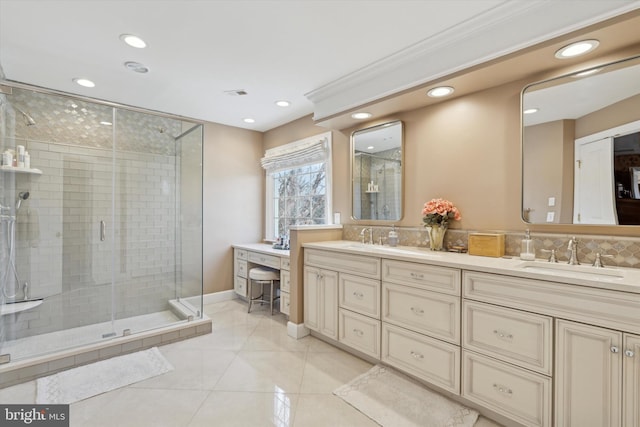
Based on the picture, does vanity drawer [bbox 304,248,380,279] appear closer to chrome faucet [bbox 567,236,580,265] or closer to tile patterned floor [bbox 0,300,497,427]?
tile patterned floor [bbox 0,300,497,427]

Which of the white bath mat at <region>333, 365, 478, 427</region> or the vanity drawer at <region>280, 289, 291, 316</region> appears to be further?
the vanity drawer at <region>280, 289, 291, 316</region>

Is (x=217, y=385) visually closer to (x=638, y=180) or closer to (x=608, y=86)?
(x=638, y=180)

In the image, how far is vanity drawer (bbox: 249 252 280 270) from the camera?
3.46 m

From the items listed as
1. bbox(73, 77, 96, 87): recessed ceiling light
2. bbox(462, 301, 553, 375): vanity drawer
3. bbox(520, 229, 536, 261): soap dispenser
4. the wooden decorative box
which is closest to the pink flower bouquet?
the wooden decorative box

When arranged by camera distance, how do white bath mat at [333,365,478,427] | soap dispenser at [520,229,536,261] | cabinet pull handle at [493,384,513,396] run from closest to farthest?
cabinet pull handle at [493,384,513,396], white bath mat at [333,365,478,427], soap dispenser at [520,229,536,261]

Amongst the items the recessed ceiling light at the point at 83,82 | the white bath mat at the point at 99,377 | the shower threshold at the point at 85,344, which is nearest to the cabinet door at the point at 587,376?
the white bath mat at the point at 99,377

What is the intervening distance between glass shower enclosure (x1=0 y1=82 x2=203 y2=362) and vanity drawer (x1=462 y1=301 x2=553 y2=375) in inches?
107

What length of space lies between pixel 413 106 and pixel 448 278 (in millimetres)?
1594

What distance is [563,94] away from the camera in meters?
1.93

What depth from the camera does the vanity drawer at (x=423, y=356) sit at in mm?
1888

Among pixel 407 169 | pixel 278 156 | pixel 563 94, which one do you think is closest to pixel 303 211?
pixel 278 156

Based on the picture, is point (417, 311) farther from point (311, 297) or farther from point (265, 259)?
point (265, 259)

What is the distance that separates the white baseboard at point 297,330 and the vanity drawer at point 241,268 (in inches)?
48.7

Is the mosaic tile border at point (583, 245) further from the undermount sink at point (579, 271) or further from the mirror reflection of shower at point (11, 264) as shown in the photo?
the mirror reflection of shower at point (11, 264)
